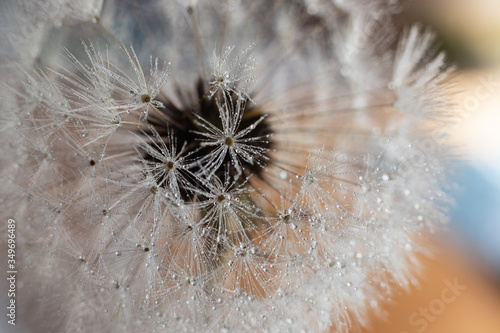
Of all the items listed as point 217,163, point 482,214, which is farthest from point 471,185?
point 217,163

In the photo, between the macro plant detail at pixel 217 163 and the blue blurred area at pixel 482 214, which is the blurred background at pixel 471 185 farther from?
the macro plant detail at pixel 217 163

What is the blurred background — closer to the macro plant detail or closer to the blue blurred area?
the blue blurred area

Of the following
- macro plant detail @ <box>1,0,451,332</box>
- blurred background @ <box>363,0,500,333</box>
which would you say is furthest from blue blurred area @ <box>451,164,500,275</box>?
macro plant detail @ <box>1,0,451,332</box>

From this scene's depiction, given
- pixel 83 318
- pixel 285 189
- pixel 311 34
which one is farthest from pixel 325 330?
pixel 311 34

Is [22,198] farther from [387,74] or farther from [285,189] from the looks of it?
[387,74]

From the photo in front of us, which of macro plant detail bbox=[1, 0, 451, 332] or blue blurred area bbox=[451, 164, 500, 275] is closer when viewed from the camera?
macro plant detail bbox=[1, 0, 451, 332]

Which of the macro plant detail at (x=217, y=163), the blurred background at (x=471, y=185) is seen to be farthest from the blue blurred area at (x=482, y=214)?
the macro plant detail at (x=217, y=163)

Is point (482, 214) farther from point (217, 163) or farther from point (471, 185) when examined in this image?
point (217, 163)
